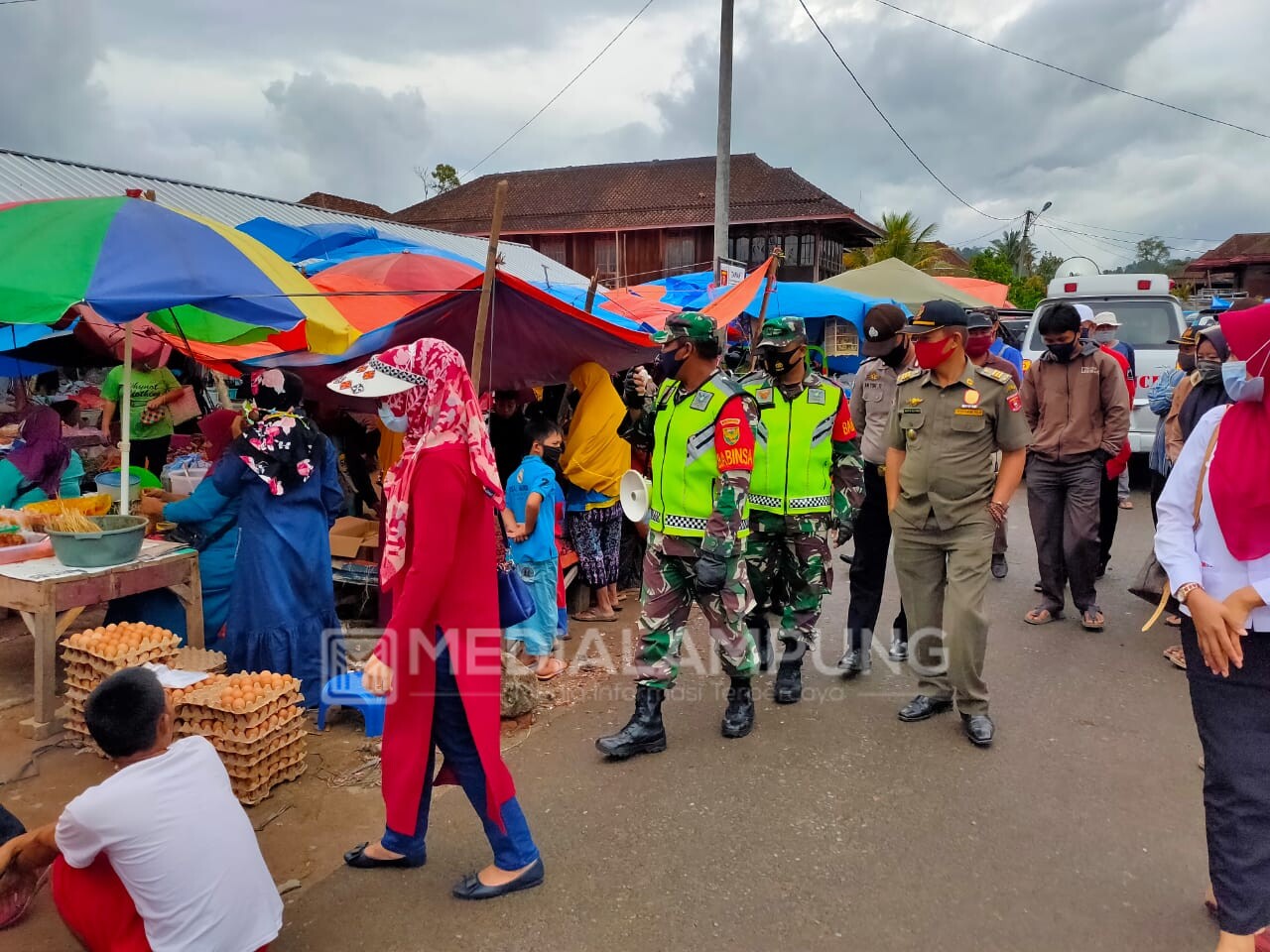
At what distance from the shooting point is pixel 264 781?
3553mm

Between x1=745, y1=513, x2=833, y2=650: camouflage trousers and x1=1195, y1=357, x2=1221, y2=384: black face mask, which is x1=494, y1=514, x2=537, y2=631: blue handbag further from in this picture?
x1=1195, y1=357, x2=1221, y2=384: black face mask

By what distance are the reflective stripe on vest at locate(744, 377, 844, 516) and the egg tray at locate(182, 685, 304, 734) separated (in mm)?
2444

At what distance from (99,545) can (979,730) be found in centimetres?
428

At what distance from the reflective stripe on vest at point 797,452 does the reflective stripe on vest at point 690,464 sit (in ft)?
1.89

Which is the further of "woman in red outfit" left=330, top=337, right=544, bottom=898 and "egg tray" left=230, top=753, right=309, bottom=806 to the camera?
"egg tray" left=230, top=753, right=309, bottom=806

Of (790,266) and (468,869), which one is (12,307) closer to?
(468,869)

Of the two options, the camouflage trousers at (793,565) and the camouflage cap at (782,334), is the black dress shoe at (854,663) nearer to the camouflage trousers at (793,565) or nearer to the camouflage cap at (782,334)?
the camouflage trousers at (793,565)

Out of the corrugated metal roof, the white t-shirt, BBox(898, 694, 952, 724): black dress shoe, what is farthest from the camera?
the corrugated metal roof

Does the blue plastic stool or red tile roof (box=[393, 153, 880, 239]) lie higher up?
red tile roof (box=[393, 153, 880, 239])

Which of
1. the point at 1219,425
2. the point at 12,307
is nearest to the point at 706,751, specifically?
the point at 1219,425

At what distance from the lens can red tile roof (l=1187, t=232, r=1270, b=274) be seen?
965 inches

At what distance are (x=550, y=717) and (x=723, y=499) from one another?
1574mm

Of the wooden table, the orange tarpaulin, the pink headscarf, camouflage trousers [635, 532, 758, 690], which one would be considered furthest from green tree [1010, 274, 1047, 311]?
the pink headscarf

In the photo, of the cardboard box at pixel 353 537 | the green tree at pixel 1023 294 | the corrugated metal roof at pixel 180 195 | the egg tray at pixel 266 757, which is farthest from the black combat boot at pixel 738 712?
the green tree at pixel 1023 294
